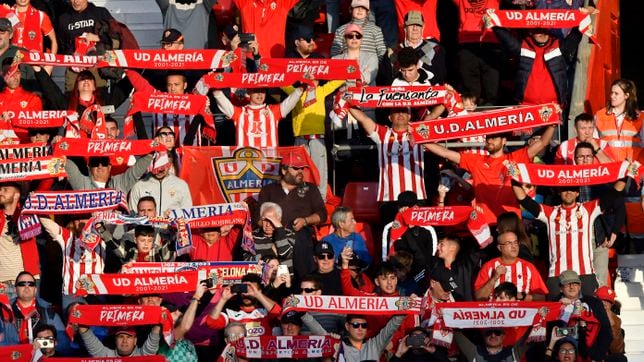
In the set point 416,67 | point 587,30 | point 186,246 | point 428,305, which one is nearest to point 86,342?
point 186,246

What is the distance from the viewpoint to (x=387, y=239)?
69.4 feet

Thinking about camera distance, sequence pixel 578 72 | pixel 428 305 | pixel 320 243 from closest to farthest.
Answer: pixel 428 305
pixel 320 243
pixel 578 72

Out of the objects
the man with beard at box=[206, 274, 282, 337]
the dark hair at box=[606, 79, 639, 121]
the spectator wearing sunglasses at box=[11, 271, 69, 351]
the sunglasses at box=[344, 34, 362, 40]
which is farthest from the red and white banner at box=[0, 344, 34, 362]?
the dark hair at box=[606, 79, 639, 121]

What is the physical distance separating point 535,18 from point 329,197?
3.05 metres

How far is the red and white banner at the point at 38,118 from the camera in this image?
73.7 feet

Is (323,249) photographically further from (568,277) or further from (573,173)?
(573,173)

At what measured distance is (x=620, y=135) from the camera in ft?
74.4

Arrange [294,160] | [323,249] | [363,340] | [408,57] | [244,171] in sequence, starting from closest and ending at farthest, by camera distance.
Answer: [363,340] < [323,249] < [294,160] < [408,57] < [244,171]

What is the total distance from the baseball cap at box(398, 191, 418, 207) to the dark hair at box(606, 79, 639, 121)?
9.70 ft

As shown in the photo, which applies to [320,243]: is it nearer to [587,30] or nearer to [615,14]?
[587,30]

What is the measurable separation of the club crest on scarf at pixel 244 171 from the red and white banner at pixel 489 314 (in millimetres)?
4115

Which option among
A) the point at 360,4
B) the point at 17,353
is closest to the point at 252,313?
the point at 17,353

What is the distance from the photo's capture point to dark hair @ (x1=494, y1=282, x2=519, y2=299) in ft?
63.1

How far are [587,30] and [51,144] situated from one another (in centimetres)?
612
